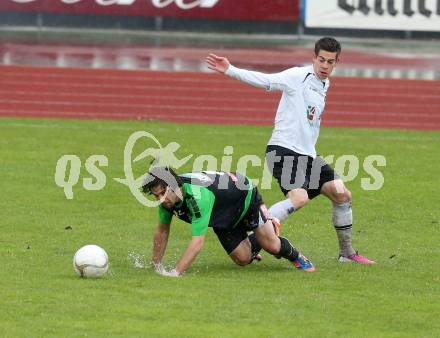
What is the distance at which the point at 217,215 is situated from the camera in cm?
1034

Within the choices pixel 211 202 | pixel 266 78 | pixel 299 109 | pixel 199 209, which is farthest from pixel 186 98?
pixel 199 209

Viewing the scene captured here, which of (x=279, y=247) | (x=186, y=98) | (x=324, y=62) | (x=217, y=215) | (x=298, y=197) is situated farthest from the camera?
(x=186, y=98)

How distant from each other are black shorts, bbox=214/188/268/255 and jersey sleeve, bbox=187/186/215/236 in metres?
0.61

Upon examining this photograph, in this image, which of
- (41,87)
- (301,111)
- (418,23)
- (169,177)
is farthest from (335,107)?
(169,177)

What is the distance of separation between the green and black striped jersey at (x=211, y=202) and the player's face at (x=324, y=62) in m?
1.24

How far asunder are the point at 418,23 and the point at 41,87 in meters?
12.6

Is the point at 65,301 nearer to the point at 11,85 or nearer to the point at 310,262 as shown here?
the point at 310,262

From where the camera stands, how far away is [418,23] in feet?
106

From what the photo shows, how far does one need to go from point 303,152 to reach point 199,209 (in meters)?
1.48

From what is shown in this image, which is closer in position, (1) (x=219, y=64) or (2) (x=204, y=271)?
(1) (x=219, y=64)

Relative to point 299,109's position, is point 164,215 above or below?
below

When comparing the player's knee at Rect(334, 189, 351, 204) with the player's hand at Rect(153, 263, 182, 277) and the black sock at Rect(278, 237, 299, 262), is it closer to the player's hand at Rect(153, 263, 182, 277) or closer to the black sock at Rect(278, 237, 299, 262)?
the black sock at Rect(278, 237, 299, 262)

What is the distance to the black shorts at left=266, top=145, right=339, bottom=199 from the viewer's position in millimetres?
11008

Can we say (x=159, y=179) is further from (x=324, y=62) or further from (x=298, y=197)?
(x=324, y=62)
